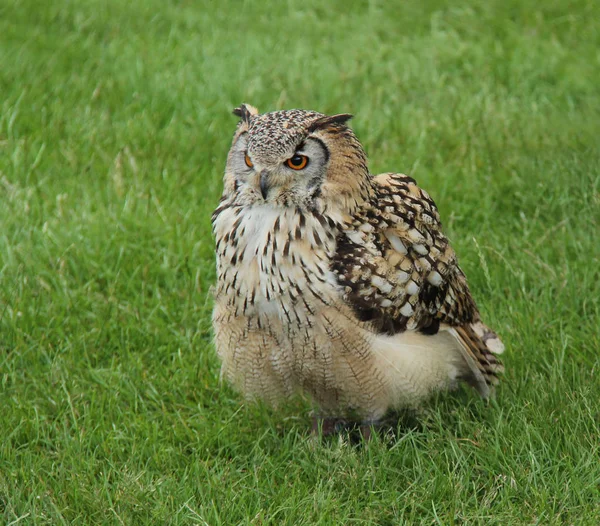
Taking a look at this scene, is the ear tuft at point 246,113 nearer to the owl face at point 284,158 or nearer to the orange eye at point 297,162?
the owl face at point 284,158

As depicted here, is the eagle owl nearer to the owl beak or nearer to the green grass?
the owl beak

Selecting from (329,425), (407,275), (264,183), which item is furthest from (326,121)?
(329,425)

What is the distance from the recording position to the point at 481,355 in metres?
3.78

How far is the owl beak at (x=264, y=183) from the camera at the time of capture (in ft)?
10.7

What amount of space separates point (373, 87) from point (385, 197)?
3.05 meters

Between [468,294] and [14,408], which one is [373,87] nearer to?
[468,294]

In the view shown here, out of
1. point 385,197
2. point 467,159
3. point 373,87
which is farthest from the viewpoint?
point 373,87

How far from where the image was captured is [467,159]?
5.54m

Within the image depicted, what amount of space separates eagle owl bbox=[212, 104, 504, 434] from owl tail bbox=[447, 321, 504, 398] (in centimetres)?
10

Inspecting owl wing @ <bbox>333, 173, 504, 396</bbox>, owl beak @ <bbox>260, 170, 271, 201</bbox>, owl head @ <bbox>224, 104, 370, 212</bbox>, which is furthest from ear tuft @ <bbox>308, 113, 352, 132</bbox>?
owl wing @ <bbox>333, 173, 504, 396</bbox>

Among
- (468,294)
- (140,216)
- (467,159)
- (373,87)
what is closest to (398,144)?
(467,159)

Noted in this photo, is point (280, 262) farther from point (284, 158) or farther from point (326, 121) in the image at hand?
point (326, 121)

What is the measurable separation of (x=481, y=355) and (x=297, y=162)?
3.68 ft

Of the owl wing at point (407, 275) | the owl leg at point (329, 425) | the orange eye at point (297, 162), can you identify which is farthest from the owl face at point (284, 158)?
the owl leg at point (329, 425)
